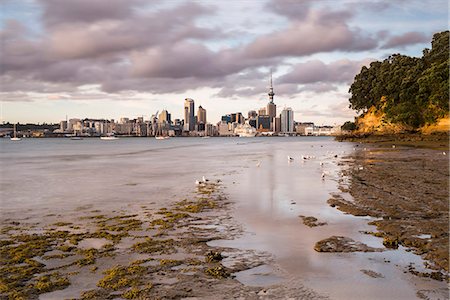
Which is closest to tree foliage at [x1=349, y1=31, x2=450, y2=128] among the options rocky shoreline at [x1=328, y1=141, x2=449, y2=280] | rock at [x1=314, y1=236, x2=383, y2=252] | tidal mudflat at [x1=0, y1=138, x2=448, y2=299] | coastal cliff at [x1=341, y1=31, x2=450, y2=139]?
coastal cliff at [x1=341, y1=31, x2=450, y2=139]

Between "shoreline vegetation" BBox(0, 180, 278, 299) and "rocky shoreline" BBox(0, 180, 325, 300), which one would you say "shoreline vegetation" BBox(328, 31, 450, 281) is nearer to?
"rocky shoreline" BBox(0, 180, 325, 300)

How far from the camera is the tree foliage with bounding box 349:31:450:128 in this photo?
81.6 m

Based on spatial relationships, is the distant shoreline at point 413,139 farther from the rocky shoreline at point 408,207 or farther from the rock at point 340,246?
the rock at point 340,246

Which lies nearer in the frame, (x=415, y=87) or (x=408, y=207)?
(x=408, y=207)

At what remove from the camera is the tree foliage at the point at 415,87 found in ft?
268

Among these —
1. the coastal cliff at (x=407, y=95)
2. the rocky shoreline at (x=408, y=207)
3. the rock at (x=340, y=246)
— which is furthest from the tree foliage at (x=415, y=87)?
the rock at (x=340, y=246)

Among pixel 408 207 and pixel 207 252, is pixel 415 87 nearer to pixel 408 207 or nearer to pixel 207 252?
pixel 408 207

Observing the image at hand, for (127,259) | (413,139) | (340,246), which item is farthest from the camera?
(413,139)

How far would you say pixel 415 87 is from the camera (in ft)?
315

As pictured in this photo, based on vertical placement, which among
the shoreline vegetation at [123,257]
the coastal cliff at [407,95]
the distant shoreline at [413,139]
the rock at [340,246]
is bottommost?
the shoreline vegetation at [123,257]

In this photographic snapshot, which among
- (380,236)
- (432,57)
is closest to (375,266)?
(380,236)

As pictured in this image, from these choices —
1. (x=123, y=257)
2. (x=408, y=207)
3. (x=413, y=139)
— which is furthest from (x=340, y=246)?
Answer: (x=413, y=139)

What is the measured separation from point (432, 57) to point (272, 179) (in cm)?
8631

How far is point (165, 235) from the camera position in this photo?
48.5 feet
